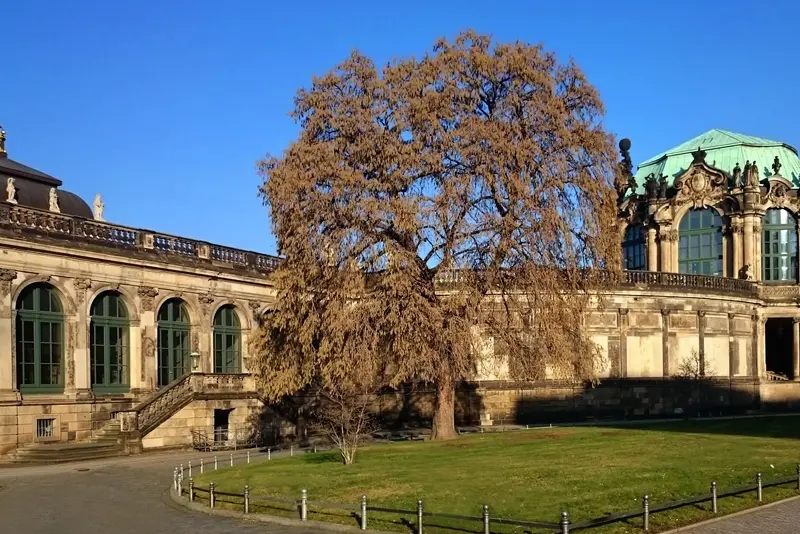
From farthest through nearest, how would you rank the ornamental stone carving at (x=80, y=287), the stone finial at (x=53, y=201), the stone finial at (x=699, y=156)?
the stone finial at (x=699, y=156), the stone finial at (x=53, y=201), the ornamental stone carving at (x=80, y=287)

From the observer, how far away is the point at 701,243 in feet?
229

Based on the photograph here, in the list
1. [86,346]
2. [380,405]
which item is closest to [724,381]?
[380,405]

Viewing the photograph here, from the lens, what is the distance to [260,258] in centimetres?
5172

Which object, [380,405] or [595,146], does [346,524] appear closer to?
[595,146]

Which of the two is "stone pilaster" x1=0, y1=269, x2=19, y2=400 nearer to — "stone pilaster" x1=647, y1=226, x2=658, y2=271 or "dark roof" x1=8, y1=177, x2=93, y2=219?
"dark roof" x1=8, y1=177, x2=93, y2=219

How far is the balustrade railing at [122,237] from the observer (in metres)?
37.5

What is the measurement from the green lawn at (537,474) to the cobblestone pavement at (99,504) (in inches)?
61.2

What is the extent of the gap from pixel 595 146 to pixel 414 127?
6726 mm

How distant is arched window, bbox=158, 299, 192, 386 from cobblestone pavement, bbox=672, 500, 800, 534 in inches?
1178

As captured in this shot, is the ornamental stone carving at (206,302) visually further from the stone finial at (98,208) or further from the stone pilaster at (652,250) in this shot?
the stone pilaster at (652,250)

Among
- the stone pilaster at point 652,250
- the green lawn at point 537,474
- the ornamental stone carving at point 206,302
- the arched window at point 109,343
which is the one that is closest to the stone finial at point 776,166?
the stone pilaster at point 652,250

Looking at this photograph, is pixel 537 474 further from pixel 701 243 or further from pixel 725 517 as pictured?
pixel 701 243

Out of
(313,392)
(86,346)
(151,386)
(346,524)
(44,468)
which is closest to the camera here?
(346,524)

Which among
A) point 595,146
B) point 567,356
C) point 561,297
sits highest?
point 595,146
